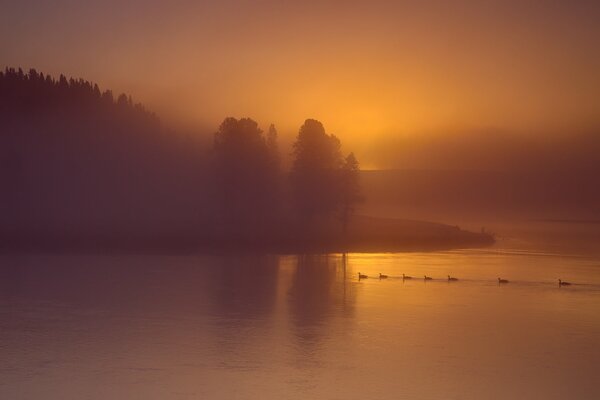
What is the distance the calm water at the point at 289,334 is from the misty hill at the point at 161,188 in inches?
943

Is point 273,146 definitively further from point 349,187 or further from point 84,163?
point 84,163

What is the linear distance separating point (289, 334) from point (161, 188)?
8081cm

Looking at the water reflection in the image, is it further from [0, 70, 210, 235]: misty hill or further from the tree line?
[0, 70, 210, 235]: misty hill

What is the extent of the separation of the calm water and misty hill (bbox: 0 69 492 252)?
78.6 feet

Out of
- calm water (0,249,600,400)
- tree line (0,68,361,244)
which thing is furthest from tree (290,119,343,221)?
calm water (0,249,600,400)

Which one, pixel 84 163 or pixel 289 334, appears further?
pixel 84 163

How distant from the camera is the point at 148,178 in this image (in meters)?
110

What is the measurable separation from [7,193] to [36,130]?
882 inches

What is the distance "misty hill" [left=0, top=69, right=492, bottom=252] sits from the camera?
74.7 metres

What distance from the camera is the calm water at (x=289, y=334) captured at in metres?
21.3

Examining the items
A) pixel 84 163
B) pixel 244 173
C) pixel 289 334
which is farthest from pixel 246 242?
pixel 84 163

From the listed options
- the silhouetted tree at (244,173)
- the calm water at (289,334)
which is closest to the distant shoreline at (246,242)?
the silhouetted tree at (244,173)

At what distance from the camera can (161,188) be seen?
106625mm

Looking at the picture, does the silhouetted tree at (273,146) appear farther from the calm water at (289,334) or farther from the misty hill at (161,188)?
the calm water at (289,334)
